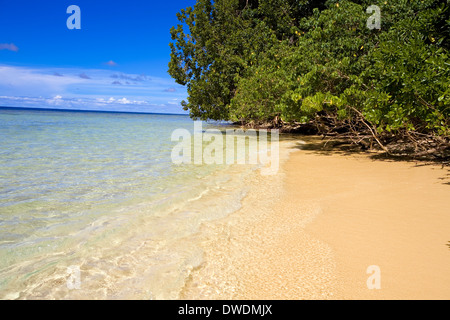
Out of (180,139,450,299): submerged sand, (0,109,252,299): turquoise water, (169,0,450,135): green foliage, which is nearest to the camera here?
(180,139,450,299): submerged sand

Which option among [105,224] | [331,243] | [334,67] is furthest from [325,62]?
[105,224]

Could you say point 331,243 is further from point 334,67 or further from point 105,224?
point 334,67

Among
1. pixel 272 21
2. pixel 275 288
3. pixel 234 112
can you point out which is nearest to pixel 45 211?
pixel 275 288

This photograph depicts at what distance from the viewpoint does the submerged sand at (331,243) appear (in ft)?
7.39

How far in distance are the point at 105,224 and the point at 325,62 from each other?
8.11m

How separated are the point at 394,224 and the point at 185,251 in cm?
242

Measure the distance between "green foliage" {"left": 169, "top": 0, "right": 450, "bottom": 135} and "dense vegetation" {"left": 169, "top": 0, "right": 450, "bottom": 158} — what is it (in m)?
0.03

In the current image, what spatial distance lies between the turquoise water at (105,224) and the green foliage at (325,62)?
3.62 m

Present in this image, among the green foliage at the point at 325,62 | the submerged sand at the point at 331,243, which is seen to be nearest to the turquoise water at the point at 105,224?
the submerged sand at the point at 331,243

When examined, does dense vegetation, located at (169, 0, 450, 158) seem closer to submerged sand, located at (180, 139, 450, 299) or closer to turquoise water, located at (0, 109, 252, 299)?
submerged sand, located at (180, 139, 450, 299)

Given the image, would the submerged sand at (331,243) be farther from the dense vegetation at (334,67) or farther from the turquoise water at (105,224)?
the dense vegetation at (334,67)

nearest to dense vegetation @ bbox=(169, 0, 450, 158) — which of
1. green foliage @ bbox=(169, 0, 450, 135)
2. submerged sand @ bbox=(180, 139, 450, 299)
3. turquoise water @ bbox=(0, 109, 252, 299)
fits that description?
green foliage @ bbox=(169, 0, 450, 135)

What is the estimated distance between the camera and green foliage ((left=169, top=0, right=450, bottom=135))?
19.2 feet

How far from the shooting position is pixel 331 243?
3002 millimetres
